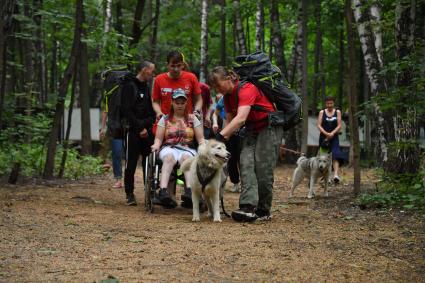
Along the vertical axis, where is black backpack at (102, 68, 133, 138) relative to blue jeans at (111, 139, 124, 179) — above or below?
above

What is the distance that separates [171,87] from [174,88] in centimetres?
5

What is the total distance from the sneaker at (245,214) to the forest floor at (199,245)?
0.12m

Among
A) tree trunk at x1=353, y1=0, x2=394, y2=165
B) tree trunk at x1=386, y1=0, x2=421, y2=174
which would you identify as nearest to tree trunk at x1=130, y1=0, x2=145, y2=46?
tree trunk at x1=353, y1=0, x2=394, y2=165

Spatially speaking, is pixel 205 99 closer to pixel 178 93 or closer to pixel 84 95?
pixel 178 93

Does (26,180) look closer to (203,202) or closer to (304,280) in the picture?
(203,202)

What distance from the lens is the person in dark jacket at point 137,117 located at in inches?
376

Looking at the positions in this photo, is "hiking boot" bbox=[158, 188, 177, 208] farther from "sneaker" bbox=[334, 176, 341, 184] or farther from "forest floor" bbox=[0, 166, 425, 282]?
"sneaker" bbox=[334, 176, 341, 184]

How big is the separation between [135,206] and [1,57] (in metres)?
3.13

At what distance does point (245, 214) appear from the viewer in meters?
7.91

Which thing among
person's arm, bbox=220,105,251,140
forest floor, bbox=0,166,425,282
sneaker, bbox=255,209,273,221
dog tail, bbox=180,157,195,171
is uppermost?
person's arm, bbox=220,105,251,140

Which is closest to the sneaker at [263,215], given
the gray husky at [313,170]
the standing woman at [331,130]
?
the gray husky at [313,170]

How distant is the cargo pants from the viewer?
7.95 m

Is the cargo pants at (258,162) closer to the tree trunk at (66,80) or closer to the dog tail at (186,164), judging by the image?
the dog tail at (186,164)

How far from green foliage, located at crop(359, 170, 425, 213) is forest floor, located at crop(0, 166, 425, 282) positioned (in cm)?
21
